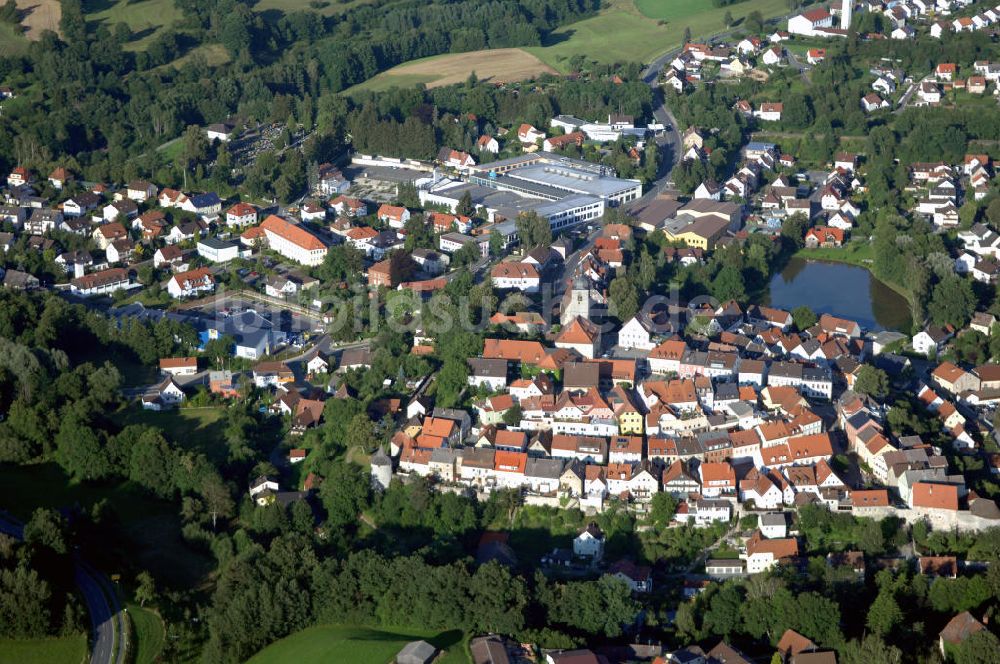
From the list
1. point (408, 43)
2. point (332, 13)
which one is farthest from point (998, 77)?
point (332, 13)

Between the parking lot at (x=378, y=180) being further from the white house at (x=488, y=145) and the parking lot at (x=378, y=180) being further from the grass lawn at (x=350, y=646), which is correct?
the grass lawn at (x=350, y=646)

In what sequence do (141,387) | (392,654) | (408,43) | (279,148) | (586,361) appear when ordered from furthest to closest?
(408,43)
(279,148)
(141,387)
(586,361)
(392,654)

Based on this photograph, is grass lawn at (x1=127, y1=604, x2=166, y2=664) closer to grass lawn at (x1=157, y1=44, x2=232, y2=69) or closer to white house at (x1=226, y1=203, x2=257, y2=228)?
white house at (x1=226, y1=203, x2=257, y2=228)

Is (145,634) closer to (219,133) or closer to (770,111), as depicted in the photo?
(219,133)

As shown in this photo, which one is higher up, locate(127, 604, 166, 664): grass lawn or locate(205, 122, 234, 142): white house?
locate(127, 604, 166, 664): grass lawn

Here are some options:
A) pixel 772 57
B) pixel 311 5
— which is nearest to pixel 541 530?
pixel 772 57

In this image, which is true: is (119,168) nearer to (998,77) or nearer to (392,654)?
(392,654)

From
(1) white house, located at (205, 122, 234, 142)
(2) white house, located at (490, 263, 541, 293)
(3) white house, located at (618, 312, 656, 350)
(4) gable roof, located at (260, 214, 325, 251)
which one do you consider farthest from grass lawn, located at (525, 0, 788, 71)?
(3) white house, located at (618, 312, 656, 350)
